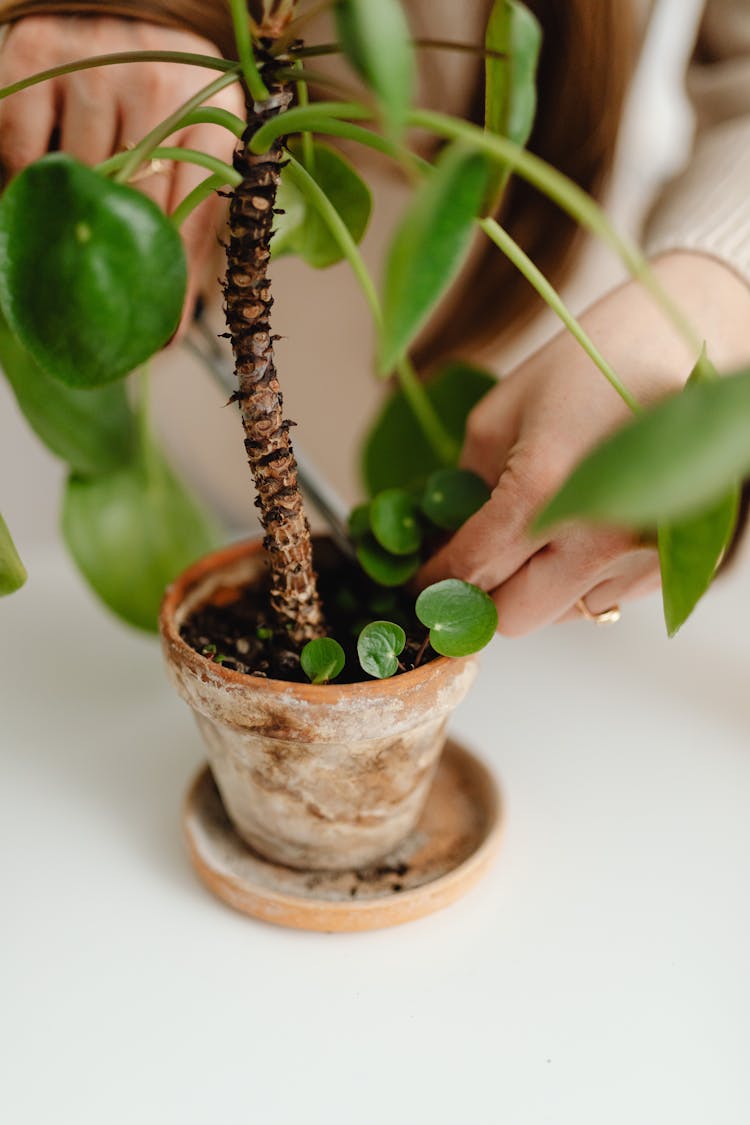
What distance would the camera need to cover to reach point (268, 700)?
1.66ft

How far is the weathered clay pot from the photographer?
0.51 metres

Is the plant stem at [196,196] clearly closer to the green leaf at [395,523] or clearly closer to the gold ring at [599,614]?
the green leaf at [395,523]

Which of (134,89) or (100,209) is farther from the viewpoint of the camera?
(134,89)

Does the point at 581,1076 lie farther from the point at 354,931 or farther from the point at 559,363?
the point at 559,363

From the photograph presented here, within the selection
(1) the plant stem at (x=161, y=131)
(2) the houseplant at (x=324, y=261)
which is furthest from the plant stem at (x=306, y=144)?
(1) the plant stem at (x=161, y=131)

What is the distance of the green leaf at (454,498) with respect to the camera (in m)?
0.61

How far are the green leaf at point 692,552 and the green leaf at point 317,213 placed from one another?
272mm

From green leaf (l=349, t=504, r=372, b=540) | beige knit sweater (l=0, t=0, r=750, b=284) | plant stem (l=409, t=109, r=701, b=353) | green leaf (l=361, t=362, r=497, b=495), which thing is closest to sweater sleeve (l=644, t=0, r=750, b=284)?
beige knit sweater (l=0, t=0, r=750, b=284)

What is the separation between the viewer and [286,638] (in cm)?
59

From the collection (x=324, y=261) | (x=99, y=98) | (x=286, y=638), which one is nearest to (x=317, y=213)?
(x=324, y=261)

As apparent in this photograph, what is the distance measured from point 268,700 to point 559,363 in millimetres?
242

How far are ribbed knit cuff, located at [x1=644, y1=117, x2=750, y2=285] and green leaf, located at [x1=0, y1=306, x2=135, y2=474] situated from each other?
0.39m

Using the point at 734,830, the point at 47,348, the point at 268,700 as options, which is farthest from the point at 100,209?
the point at 734,830

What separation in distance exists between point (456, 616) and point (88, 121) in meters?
0.37
